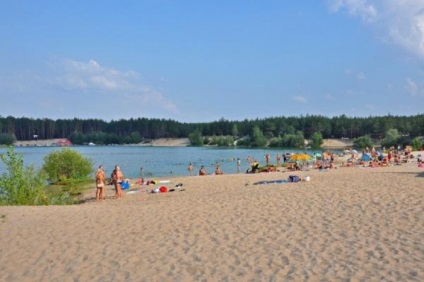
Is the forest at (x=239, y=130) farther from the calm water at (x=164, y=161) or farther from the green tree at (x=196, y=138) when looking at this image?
the calm water at (x=164, y=161)

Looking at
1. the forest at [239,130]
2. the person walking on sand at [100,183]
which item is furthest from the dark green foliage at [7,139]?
the person walking on sand at [100,183]

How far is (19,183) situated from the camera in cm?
1917

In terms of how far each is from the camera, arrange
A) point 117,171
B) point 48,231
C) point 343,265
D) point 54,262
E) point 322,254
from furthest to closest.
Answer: point 117,171, point 48,231, point 54,262, point 322,254, point 343,265

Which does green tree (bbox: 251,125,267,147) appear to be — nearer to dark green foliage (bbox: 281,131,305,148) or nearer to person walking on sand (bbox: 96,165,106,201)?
dark green foliage (bbox: 281,131,305,148)

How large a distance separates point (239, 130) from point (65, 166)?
127 metres

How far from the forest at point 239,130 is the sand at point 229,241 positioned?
96.1 meters

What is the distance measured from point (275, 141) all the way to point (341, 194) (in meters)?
116

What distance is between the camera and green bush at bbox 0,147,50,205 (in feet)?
61.3

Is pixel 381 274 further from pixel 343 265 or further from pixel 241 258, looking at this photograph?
pixel 241 258

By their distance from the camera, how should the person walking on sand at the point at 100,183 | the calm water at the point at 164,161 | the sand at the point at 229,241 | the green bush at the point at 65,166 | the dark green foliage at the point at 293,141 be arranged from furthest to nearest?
the dark green foliage at the point at 293,141 < the calm water at the point at 164,161 < the green bush at the point at 65,166 < the person walking on sand at the point at 100,183 < the sand at the point at 229,241

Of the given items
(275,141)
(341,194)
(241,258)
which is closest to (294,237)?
(241,258)

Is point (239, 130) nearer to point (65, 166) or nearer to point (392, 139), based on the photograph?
point (392, 139)

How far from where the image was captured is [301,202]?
14727 mm

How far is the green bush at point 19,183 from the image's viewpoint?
18688mm
